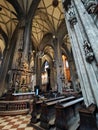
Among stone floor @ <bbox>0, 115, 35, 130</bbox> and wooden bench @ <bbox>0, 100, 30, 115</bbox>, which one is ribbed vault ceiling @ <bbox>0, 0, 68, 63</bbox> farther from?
stone floor @ <bbox>0, 115, 35, 130</bbox>

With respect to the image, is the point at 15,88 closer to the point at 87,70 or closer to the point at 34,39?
the point at 87,70

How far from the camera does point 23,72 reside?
314 inches

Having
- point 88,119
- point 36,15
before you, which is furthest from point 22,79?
point 36,15

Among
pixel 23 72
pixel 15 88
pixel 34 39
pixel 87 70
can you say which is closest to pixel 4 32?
pixel 34 39

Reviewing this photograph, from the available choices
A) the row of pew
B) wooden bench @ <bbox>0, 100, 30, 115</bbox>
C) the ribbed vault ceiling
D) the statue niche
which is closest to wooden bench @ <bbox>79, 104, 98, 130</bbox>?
the row of pew

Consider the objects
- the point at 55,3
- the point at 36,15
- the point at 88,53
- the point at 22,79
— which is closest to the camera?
the point at 88,53

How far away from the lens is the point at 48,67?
2261 centimetres

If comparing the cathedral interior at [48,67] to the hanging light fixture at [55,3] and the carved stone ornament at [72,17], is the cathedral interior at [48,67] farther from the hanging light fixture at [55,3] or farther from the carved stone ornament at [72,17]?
the hanging light fixture at [55,3]

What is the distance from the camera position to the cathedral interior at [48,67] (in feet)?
6.68

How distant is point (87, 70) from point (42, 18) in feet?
45.5

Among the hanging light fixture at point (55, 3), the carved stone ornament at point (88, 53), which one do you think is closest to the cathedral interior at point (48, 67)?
the carved stone ornament at point (88, 53)

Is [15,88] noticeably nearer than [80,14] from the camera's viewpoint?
No

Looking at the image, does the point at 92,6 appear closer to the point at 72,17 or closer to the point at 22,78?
the point at 72,17

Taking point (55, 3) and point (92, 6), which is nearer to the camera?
point (92, 6)
